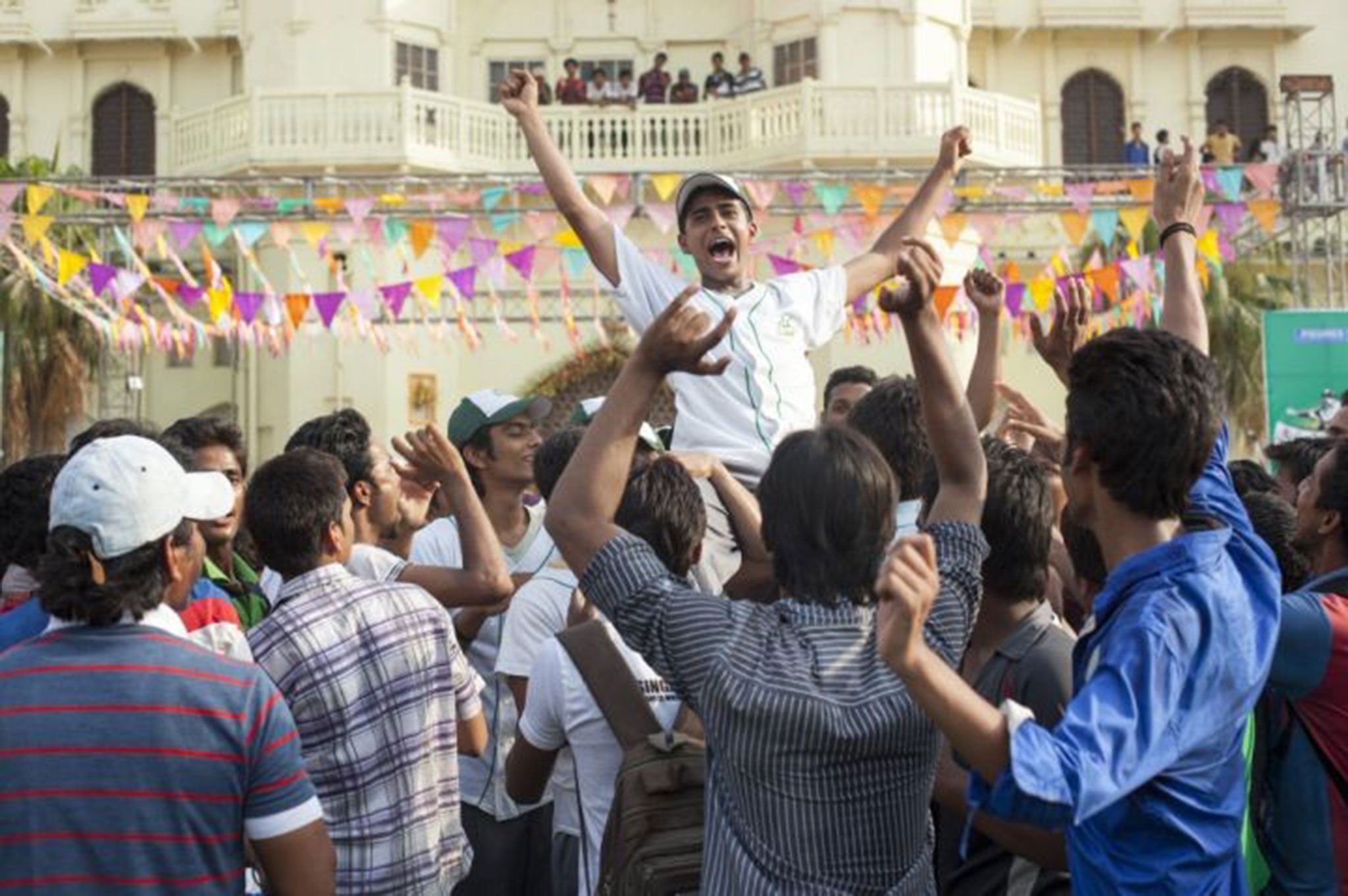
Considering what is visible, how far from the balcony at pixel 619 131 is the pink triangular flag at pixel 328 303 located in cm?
594

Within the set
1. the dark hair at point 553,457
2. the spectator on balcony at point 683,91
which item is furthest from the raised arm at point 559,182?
the spectator on balcony at point 683,91

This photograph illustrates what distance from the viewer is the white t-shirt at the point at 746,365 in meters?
5.50

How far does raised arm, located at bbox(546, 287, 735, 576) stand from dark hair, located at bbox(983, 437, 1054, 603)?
37.9 inches

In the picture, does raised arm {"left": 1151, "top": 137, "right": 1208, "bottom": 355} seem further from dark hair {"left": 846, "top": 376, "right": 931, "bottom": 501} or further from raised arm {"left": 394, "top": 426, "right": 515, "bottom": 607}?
raised arm {"left": 394, "top": 426, "right": 515, "bottom": 607}

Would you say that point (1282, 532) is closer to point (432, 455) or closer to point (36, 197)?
point (432, 455)

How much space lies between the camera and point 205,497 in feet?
12.0

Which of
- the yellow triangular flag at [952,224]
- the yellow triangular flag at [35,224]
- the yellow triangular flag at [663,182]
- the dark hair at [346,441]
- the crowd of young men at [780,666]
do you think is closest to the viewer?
the crowd of young men at [780,666]

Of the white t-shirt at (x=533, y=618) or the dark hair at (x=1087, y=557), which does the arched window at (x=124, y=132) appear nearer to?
the white t-shirt at (x=533, y=618)

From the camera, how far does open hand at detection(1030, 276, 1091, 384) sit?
3.79m

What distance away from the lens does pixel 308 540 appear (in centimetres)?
443

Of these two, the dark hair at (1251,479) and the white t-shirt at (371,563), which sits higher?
the dark hair at (1251,479)

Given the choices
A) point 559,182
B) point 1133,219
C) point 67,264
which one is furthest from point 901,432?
point 1133,219

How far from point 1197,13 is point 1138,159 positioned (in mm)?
4402

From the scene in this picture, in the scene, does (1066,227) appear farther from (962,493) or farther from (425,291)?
(962,493)
